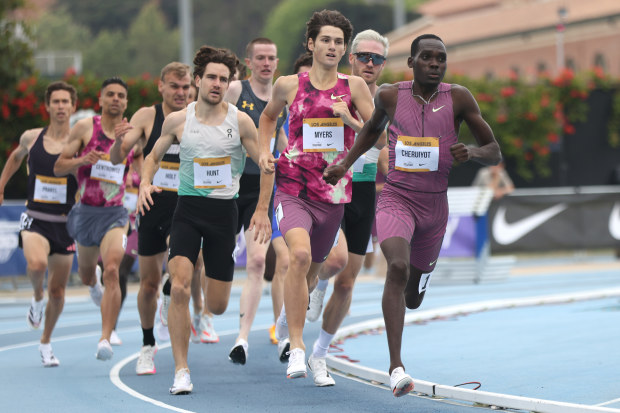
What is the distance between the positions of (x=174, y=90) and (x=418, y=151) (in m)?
3.08

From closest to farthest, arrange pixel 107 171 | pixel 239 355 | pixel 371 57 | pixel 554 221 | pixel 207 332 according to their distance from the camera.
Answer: pixel 239 355 → pixel 371 57 → pixel 107 171 → pixel 207 332 → pixel 554 221

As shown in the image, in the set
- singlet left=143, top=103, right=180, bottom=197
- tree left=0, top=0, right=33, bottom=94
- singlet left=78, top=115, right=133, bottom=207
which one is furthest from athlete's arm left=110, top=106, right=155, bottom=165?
tree left=0, top=0, right=33, bottom=94

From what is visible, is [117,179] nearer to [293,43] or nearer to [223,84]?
[223,84]

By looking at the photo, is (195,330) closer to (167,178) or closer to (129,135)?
(167,178)

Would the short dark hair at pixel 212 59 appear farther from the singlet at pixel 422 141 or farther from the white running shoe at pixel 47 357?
the white running shoe at pixel 47 357

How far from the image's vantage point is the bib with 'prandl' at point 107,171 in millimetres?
11102

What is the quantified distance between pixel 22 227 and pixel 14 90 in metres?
10.4

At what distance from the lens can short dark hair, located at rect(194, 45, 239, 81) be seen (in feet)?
31.1

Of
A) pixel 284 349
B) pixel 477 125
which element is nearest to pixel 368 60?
pixel 477 125

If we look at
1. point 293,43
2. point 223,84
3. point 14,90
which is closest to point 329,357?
point 223,84

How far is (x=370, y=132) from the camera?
8.63 m

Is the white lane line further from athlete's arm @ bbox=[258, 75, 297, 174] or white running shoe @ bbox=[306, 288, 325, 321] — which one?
athlete's arm @ bbox=[258, 75, 297, 174]

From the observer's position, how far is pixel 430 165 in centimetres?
833

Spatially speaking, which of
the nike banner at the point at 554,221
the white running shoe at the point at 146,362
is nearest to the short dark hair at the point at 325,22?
the white running shoe at the point at 146,362
